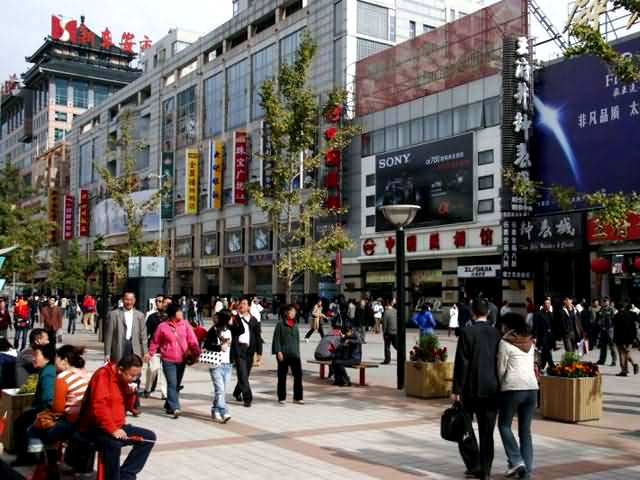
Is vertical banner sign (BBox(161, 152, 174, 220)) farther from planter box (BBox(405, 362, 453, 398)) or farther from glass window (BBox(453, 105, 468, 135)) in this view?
planter box (BBox(405, 362, 453, 398))

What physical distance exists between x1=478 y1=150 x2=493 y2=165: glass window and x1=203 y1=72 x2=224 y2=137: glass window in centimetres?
A: 2851

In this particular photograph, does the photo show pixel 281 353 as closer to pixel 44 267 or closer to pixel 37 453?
pixel 37 453

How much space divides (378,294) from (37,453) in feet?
135

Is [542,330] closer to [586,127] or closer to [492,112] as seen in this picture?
[586,127]

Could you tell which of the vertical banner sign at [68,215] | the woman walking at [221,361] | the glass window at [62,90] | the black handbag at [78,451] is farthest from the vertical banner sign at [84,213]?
the black handbag at [78,451]

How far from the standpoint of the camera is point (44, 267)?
109 m

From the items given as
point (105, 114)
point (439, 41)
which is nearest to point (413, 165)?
point (439, 41)

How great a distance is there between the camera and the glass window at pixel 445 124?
144 feet

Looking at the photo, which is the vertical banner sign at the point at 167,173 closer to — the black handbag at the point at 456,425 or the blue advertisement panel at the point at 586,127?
the blue advertisement panel at the point at 586,127

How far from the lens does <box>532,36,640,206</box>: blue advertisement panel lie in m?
34.7

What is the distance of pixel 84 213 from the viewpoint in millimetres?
89625

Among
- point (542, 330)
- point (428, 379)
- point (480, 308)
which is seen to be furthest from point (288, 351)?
point (542, 330)

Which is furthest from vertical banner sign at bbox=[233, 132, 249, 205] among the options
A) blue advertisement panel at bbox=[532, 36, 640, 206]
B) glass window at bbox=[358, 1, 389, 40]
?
blue advertisement panel at bbox=[532, 36, 640, 206]

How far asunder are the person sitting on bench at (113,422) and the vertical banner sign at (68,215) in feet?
300
